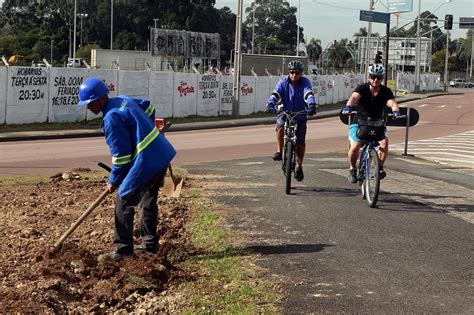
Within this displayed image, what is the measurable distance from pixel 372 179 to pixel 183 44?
Result: 68043 mm

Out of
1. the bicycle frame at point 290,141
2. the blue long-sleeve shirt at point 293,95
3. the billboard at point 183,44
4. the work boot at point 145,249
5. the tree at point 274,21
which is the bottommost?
the work boot at point 145,249

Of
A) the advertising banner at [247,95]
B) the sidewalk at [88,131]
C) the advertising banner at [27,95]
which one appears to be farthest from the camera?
the advertising banner at [247,95]

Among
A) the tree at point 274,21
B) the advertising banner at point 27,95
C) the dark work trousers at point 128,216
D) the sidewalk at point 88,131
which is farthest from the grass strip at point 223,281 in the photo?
the tree at point 274,21

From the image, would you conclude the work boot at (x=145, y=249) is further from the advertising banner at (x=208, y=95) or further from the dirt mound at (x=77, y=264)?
the advertising banner at (x=208, y=95)

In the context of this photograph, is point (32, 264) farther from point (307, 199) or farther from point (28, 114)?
point (28, 114)

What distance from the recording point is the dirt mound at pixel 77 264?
4.93 meters

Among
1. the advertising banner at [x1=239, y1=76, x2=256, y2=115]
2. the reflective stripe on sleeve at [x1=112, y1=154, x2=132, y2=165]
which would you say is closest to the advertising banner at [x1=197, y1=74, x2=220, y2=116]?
the advertising banner at [x1=239, y1=76, x2=256, y2=115]

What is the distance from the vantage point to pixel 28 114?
2381 cm

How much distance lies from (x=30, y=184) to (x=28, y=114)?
13683 millimetres

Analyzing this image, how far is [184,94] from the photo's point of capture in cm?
3092

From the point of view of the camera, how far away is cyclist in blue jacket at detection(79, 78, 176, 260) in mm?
5652

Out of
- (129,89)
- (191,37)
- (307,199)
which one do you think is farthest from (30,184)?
(191,37)

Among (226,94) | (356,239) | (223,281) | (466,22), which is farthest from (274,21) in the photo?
(223,281)

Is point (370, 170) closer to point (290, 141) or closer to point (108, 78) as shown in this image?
point (290, 141)
